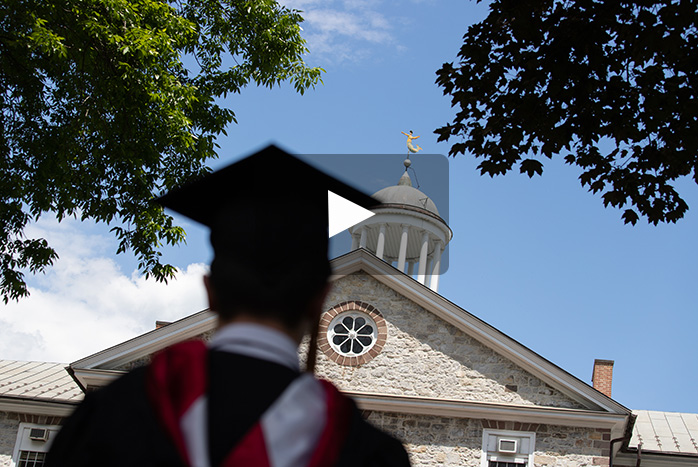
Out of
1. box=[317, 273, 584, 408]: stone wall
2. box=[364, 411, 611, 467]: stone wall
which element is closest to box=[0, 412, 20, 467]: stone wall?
box=[317, 273, 584, 408]: stone wall

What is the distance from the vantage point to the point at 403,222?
25.6 meters

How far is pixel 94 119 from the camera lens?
8.80 m

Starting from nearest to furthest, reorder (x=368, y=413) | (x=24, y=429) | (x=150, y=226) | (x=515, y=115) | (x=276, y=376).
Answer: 1. (x=276, y=376)
2. (x=515, y=115)
3. (x=150, y=226)
4. (x=368, y=413)
5. (x=24, y=429)

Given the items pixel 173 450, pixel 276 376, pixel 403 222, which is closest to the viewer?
pixel 173 450

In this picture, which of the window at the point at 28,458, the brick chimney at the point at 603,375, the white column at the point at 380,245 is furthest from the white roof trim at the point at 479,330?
the window at the point at 28,458

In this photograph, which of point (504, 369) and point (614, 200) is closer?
point (614, 200)

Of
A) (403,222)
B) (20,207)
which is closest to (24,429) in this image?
(20,207)

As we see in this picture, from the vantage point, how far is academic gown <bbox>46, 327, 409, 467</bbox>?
5.48 ft

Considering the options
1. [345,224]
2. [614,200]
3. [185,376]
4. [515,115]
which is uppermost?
[515,115]

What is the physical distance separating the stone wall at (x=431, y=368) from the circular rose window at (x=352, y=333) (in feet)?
1.06

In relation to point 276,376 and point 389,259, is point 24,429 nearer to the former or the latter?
point 389,259

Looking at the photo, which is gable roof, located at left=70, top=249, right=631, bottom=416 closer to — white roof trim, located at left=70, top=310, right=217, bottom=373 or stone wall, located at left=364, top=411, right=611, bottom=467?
white roof trim, located at left=70, top=310, right=217, bottom=373

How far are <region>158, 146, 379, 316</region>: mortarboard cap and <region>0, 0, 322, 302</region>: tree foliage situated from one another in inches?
267

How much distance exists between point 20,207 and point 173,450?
8034 millimetres
